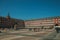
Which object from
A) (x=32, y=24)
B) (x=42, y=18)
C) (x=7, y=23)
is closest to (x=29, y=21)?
(x=32, y=24)

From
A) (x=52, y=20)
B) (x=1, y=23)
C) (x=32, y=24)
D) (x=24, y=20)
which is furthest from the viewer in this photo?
(x=24, y=20)

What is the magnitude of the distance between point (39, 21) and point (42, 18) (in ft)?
9.09

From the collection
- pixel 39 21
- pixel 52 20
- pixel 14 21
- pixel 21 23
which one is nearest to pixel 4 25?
pixel 14 21

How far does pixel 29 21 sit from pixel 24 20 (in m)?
5.40

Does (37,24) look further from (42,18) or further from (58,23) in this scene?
(58,23)

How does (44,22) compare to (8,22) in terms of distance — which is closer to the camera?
(8,22)

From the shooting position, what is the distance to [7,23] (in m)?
72.6

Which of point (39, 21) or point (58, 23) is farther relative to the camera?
point (39, 21)

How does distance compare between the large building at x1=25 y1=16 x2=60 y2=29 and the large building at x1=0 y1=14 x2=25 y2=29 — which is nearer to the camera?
the large building at x1=0 y1=14 x2=25 y2=29

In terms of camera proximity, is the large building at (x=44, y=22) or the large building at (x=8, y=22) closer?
the large building at (x=8, y=22)

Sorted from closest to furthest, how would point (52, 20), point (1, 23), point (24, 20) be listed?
point (1, 23) < point (52, 20) < point (24, 20)

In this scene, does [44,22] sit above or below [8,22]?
below

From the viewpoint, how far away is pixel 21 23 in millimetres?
83375

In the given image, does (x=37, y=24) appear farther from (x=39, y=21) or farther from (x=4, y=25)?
(x=4, y=25)
